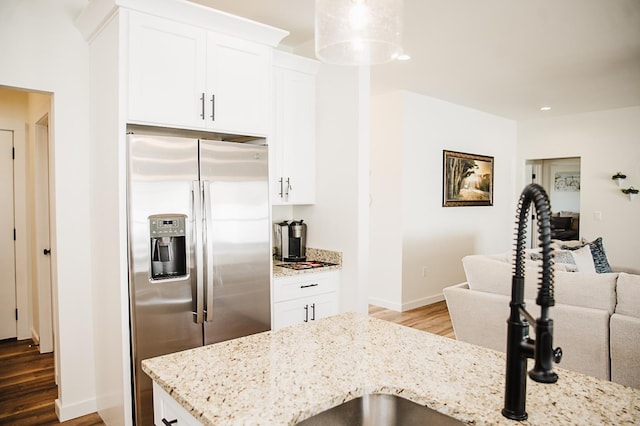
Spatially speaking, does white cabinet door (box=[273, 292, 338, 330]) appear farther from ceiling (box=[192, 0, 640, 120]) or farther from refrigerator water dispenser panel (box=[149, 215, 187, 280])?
ceiling (box=[192, 0, 640, 120])

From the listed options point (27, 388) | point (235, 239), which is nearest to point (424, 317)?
point (235, 239)

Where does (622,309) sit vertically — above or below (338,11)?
below

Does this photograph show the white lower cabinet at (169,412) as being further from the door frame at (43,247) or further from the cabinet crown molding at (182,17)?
the door frame at (43,247)

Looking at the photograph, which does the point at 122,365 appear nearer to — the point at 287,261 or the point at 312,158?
the point at 287,261

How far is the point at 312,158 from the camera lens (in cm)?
358

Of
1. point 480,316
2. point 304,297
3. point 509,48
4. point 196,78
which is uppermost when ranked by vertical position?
point 509,48

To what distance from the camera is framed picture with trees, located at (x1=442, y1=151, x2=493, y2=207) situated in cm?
589

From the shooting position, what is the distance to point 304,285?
3193 millimetres

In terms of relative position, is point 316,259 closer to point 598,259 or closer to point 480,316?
point 480,316

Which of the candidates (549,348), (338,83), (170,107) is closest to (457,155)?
(338,83)

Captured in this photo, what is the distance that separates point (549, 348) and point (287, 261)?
279cm

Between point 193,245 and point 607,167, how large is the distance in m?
6.27

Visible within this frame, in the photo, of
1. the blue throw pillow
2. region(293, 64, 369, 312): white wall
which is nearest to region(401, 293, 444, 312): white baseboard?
the blue throw pillow

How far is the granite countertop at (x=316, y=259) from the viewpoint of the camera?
122 inches
